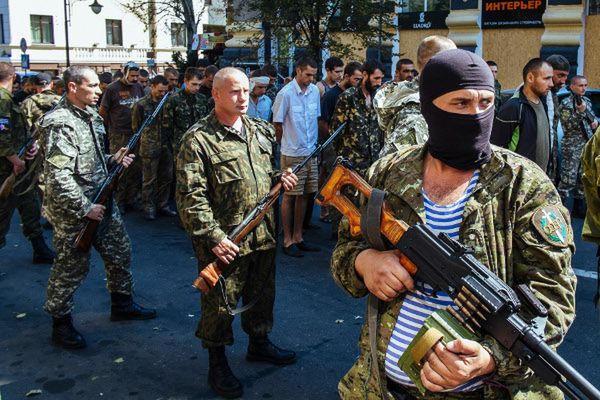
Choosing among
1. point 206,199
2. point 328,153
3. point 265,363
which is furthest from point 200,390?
point 328,153

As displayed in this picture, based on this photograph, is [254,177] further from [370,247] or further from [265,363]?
[370,247]

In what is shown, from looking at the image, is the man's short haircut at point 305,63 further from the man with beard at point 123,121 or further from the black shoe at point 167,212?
the man with beard at point 123,121

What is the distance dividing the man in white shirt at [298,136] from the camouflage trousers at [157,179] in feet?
7.48

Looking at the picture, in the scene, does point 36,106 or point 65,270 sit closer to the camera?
point 65,270

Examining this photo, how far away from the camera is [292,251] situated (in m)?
6.91

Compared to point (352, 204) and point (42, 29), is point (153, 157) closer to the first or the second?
point (352, 204)

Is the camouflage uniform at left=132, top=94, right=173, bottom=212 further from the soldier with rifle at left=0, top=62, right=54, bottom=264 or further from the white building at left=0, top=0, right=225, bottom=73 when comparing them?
the white building at left=0, top=0, right=225, bottom=73

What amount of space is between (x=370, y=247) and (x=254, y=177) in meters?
1.99

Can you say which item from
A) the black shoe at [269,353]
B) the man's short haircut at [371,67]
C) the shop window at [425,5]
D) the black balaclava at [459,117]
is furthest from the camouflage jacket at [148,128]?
the shop window at [425,5]

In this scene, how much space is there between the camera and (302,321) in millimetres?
5176

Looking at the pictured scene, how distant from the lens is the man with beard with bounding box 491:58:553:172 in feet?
18.2

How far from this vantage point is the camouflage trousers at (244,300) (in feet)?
13.2

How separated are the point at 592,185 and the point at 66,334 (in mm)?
3667

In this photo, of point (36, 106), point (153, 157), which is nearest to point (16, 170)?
point (36, 106)
